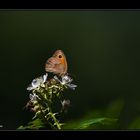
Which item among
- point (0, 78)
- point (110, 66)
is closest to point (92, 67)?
point (110, 66)

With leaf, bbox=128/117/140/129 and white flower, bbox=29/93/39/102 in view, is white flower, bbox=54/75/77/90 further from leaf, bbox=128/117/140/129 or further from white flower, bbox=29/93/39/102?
leaf, bbox=128/117/140/129

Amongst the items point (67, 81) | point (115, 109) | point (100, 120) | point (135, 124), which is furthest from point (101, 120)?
point (67, 81)

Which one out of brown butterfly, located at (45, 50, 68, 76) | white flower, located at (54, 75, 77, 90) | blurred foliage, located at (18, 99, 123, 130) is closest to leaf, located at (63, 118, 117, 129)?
blurred foliage, located at (18, 99, 123, 130)

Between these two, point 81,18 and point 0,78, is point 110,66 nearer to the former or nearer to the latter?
point 81,18

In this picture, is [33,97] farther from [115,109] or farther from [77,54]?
[115,109]

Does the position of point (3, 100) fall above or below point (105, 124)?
above

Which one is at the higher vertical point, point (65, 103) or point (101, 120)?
point (65, 103)

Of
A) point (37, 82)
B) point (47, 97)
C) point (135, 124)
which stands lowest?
point (135, 124)
